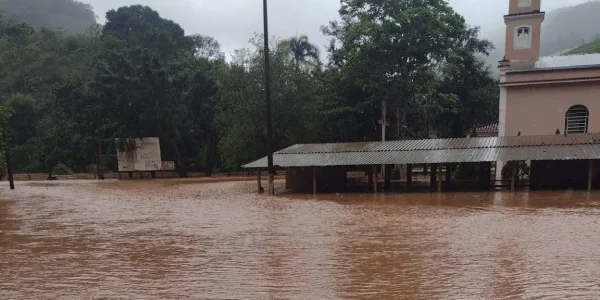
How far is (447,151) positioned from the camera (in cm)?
2097

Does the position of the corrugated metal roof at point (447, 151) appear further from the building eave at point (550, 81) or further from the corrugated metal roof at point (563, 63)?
the corrugated metal roof at point (563, 63)

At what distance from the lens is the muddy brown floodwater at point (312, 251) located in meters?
7.01

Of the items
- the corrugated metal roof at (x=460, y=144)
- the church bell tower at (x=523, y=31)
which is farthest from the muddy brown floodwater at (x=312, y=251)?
the church bell tower at (x=523, y=31)

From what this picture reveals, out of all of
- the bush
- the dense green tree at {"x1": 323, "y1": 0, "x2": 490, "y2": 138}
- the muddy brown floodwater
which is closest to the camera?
the muddy brown floodwater

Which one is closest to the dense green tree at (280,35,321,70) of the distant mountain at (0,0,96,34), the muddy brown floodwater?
the muddy brown floodwater

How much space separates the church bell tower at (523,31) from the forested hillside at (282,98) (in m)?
3.70

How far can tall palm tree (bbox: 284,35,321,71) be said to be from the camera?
43.6m

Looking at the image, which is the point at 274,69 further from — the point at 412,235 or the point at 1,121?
the point at 412,235

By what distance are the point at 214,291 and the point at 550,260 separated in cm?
610

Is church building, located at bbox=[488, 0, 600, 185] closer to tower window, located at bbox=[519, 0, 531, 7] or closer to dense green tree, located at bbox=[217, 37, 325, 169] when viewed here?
tower window, located at bbox=[519, 0, 531, 7]

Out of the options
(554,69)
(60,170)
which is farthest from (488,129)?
(60,170)

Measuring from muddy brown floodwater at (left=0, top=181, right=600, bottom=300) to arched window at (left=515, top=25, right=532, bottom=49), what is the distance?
42.2ft

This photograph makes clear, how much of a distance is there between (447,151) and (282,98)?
1686 cm

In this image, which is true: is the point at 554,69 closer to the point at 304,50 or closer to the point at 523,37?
the point at 523,37
